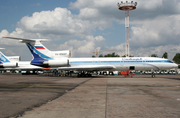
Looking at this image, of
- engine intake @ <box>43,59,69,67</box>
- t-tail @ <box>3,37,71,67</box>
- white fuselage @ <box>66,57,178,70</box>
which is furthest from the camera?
engine intake @ <box>43,59,69,67</box>

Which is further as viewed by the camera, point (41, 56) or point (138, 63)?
point (41, 56)

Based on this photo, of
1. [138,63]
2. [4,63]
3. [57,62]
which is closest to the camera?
[138,63]

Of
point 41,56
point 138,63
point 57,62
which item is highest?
point 41,56

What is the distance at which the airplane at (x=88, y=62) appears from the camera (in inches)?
1249

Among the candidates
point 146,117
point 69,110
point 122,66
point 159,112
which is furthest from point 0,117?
point 122,66

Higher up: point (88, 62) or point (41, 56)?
point (41, 56)

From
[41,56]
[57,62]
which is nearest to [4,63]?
[41,56]

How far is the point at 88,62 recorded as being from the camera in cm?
3306

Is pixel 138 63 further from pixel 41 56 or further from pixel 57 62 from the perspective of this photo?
pixel 41 56

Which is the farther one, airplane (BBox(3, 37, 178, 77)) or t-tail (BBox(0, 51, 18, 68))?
t-tail (BBox(0, 51, 18, 68))

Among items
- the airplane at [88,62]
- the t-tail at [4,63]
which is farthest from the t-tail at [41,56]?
the t-tail at [4,63]

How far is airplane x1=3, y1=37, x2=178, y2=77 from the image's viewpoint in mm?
31719

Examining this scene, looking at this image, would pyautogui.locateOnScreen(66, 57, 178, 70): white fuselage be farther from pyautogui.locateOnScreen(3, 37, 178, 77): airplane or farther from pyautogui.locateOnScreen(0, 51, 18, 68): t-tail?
pyautogui.locateOnScreen(0, 51, 18, 68): t-tail

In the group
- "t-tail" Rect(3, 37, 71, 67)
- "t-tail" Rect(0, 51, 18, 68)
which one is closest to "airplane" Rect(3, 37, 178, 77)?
"t-tail" Rect(3, 37, 71, 67)
